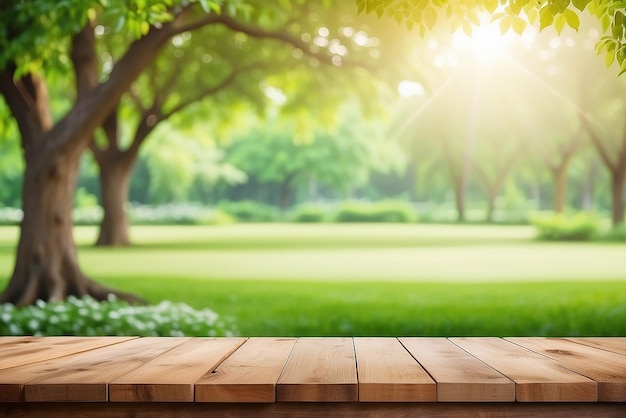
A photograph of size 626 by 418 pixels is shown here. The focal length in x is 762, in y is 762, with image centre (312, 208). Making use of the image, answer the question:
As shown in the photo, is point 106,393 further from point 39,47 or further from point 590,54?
point 590,54

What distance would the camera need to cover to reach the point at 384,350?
342cm

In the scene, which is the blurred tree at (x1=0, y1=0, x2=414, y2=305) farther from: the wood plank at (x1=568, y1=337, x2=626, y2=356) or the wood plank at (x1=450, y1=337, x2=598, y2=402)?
the wood plank at (x1=450, y1=337, x2=598, y2=402)

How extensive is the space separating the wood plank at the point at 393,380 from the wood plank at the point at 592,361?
62 centimetres

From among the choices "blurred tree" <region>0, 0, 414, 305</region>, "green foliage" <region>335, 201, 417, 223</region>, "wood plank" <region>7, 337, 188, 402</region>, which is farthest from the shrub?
"wood plank" <region>7, 337, 188, 402</region>

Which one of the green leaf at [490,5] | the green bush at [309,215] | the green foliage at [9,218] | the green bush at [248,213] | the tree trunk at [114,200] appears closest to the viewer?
the green leaf at [490,5]

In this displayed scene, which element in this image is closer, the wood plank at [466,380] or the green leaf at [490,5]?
the wood plank at [466,380]

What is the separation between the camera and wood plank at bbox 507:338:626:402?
2.75m

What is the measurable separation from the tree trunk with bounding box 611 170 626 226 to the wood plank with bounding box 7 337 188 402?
1207 inches

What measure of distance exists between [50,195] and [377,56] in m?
7.43

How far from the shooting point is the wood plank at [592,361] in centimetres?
275

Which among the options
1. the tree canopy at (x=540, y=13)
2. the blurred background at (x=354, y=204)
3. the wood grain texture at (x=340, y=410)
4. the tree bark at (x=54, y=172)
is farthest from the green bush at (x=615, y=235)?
the wood grain texture at (x=340, y=410)

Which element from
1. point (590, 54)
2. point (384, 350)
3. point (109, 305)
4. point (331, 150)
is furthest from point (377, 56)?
point (331, 150)

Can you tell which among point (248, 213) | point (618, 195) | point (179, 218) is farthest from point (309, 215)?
point (618, 195)

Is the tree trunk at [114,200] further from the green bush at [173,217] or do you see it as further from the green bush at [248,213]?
the green bush at [248,213]
